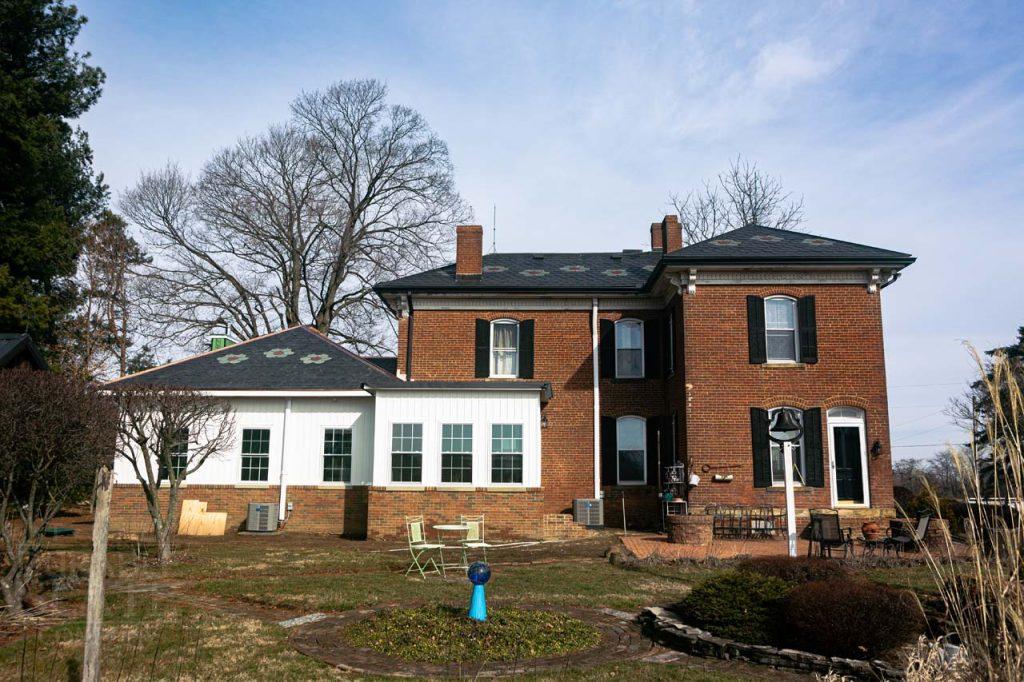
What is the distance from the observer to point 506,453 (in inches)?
738

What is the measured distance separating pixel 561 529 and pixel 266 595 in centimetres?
955

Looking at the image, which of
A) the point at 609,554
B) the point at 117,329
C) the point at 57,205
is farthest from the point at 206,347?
the point at 609,554

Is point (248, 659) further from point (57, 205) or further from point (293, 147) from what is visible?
point (293, 147)

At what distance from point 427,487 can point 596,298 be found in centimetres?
719

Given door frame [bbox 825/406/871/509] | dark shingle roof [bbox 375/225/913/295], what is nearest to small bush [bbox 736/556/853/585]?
door frame [bbox 825/406/871/509]

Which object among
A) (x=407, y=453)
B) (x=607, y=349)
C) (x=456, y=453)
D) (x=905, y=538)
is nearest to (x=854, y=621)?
(x=905, y=538)

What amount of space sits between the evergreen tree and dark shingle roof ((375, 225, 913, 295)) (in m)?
12.8

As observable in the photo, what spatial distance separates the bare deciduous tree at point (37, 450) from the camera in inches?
361

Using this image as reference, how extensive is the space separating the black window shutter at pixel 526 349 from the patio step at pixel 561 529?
430 cm

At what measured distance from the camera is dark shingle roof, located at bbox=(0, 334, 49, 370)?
18448 millimetres

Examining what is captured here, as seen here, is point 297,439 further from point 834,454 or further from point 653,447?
point 834,454

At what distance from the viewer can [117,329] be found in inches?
1235

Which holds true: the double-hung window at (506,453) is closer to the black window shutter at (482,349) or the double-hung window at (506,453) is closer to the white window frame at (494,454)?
the white window frame at (494,454)

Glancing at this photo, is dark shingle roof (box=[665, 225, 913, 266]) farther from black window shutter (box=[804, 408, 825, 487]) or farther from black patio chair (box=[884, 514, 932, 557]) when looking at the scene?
black patio chair (box=[884, 514, 932, 557])
